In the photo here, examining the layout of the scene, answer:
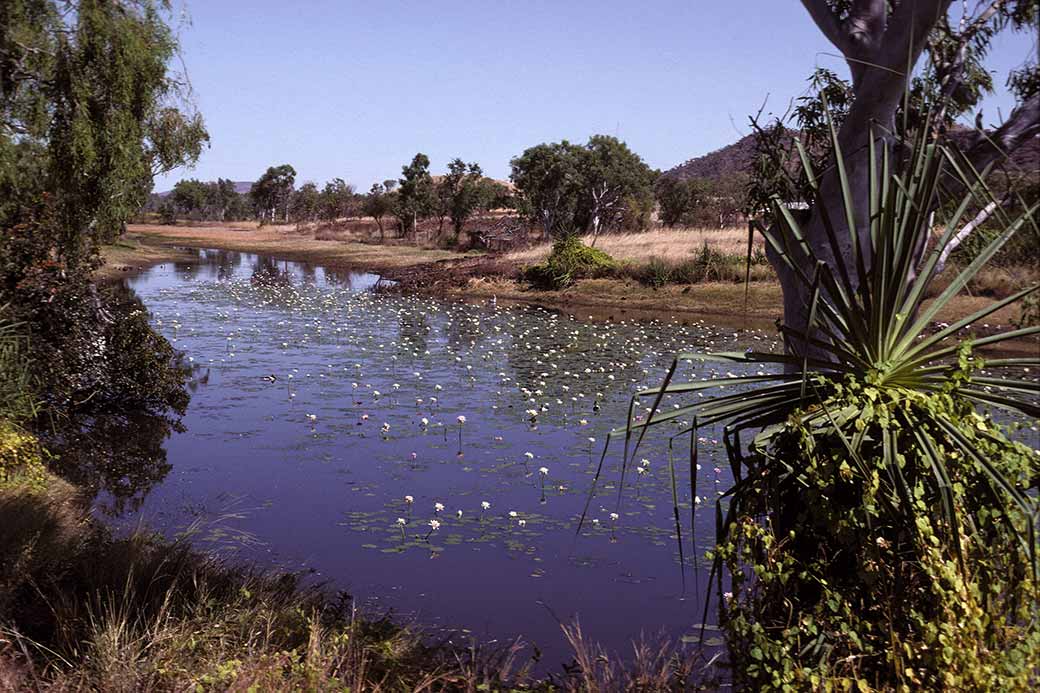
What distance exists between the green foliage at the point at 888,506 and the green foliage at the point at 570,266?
3086 cm

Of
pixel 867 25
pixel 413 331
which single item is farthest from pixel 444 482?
pixel 413 331

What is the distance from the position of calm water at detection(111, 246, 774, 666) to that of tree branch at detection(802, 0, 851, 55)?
3.23 metres

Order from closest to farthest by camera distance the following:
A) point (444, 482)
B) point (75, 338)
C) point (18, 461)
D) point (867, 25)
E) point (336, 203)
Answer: point (867, 25), point (18, 461), point (444, 482), point (75, 338), point (336, 203)

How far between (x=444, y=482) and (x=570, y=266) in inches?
1008

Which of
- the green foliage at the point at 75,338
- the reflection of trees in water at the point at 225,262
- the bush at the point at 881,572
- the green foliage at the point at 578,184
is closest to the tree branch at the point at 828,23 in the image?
the bush at the point at 881,572

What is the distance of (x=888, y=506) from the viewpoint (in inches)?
140

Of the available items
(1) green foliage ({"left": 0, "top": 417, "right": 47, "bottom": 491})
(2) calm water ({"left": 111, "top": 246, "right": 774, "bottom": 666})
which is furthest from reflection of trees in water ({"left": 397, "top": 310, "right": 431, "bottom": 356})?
(1) green foliage ({"left": 0, "top": 417, "right": 47, "bottom": 491})

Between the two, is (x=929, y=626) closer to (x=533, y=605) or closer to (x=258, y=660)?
(x=258, y=660)

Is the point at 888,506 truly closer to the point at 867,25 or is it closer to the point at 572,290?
the point at 867,25

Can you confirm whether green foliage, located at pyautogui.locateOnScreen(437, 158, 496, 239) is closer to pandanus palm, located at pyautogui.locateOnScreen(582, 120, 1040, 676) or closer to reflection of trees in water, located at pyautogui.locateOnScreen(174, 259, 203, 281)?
reflection of trees in water, located at pyautogui.locateOnScreen(174, 259, 203, 281)

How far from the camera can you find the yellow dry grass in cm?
3532

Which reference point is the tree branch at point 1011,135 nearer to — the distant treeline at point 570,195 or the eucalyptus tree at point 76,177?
the eucalyptus tree at point 76,177

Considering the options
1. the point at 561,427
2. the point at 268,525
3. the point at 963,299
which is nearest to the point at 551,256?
the point at 963,299

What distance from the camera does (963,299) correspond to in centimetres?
2577
